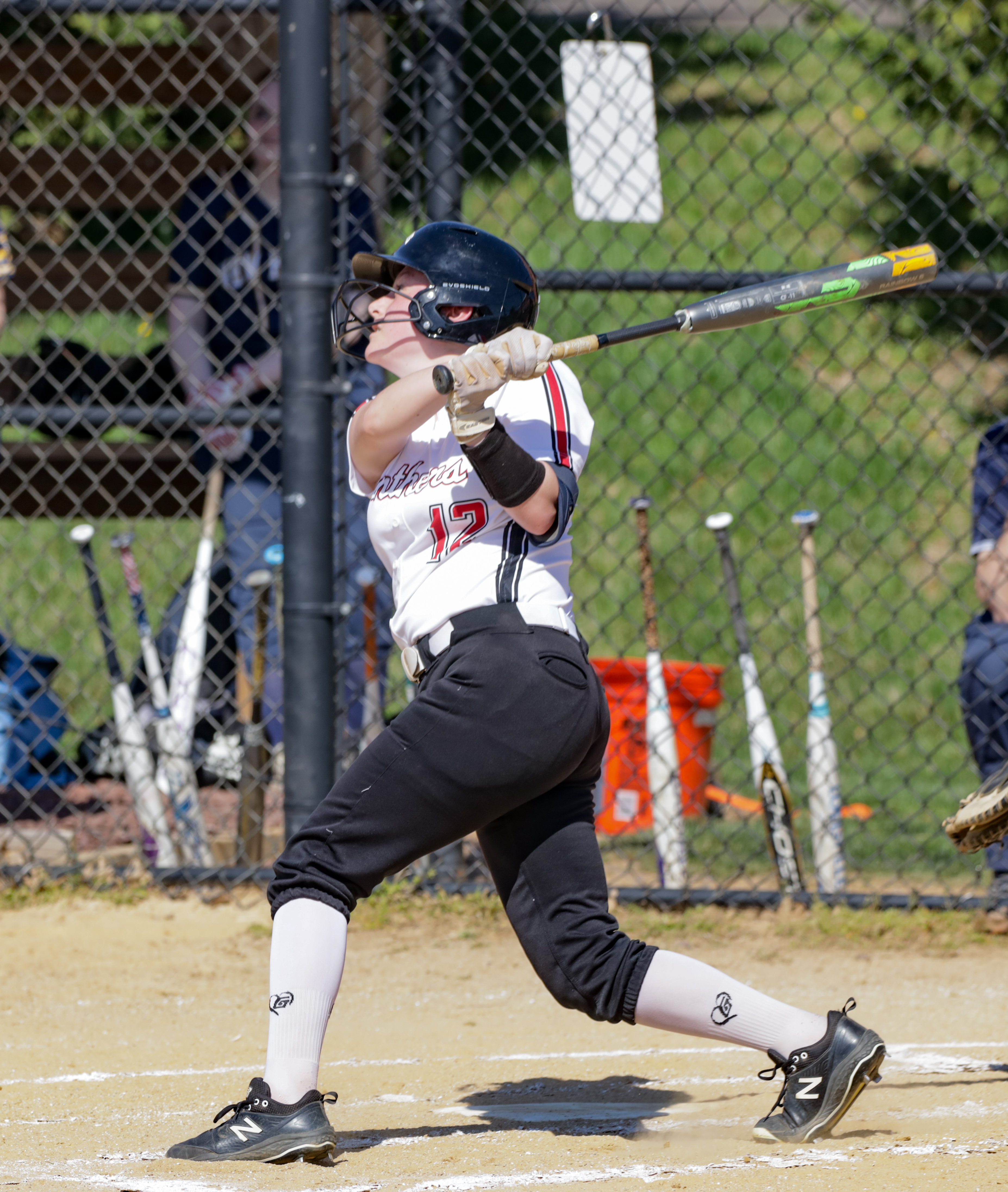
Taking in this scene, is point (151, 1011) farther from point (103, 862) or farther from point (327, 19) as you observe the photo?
point (327, 19)

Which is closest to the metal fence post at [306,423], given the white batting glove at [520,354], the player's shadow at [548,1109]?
the player's shadow at [548,1109]

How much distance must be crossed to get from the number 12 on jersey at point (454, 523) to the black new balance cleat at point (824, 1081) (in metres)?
1.01

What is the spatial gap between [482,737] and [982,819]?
1.02 metres

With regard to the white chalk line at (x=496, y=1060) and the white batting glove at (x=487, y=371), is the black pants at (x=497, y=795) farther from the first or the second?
the white chalk line at (x=496, y=1060)

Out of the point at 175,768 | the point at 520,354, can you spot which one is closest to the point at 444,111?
the point at 175,768

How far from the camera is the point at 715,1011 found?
2342 millimetres

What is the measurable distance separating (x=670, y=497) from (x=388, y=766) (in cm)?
625

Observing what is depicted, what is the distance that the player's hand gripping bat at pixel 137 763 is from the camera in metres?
4.48

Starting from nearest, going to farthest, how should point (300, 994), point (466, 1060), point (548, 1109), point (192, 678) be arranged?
point (300, 994) < point (548, 1109) < point (466, 1060) < point (192, 678)

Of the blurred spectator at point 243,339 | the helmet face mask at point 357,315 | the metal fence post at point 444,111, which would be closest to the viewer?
the helmet face mask at point 357,315

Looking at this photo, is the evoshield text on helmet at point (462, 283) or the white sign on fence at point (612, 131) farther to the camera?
the white sign on fence at point (612, 131)

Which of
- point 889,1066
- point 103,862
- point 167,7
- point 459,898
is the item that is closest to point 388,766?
point 889,1066

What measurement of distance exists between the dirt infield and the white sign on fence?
80.9 inches

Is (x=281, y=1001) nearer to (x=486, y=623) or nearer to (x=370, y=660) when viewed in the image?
(x=486, y=623)
